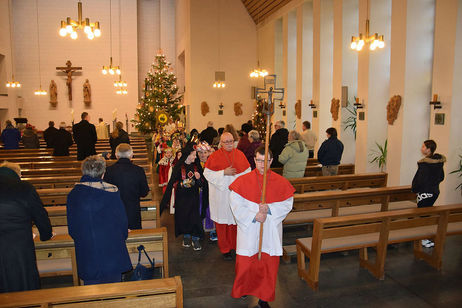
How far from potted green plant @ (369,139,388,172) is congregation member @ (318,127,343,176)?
7.54 feet

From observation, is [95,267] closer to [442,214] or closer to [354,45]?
[442,214]

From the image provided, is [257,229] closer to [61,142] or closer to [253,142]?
[253,142]

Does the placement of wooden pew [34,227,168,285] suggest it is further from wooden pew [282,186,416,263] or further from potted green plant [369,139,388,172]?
potted green plant [369,139,388,172]

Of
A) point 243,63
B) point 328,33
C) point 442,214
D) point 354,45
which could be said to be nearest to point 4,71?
point 243,63

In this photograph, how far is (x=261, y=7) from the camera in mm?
16922

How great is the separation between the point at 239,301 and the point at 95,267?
61.3 inches

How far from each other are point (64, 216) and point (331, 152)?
A: 5.16 m

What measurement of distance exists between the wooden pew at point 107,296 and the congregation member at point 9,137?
10.3m

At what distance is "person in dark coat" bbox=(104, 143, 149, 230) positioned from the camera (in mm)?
3881

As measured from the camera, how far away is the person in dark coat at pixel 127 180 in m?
3.88

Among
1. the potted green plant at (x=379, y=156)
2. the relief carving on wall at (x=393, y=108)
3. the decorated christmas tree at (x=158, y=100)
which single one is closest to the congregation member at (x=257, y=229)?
the relief carving on wall at (x=393, y=108)

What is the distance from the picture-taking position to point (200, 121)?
1811cm

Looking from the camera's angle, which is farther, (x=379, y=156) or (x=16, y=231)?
(x=379, y=156)

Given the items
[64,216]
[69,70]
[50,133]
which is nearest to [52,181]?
[64,216]
